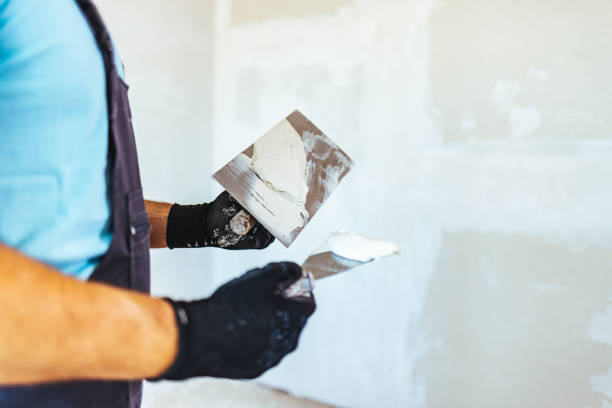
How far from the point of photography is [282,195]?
3.05ft

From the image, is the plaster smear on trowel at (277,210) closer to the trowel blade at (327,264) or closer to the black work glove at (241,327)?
the trowel blade at (327,264)

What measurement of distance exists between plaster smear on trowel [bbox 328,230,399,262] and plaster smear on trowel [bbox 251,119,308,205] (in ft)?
0.41

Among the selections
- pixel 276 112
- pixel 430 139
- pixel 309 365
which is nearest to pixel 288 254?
pixel 309 365

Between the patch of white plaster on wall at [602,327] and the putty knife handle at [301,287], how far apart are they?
125cm

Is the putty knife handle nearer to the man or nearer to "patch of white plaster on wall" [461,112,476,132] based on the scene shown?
the man

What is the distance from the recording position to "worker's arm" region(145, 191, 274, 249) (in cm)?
98

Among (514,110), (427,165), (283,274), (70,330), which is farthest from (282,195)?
(514,110)

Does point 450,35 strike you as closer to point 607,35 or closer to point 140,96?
point 607,35

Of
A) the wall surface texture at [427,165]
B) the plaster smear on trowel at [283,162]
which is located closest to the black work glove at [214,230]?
the plaster smear on trowel at [283,162]

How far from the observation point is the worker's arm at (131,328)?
420 millimetres

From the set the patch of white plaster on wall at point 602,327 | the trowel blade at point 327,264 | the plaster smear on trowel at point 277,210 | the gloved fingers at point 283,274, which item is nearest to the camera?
the gloved fingers at point 283,274

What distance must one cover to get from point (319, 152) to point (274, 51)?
123cm

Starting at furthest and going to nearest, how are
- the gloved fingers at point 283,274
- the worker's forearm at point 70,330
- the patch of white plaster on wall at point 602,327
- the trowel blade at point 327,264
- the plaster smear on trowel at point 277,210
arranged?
the patch of white plaster on wall at point 602,327
the plaster smear on trowel at point 277,210
the trowel blade at point 327,264
the gloved fingers at point 283,274
the worker's forearm at point 70,330

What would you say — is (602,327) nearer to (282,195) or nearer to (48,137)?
(282,195)
